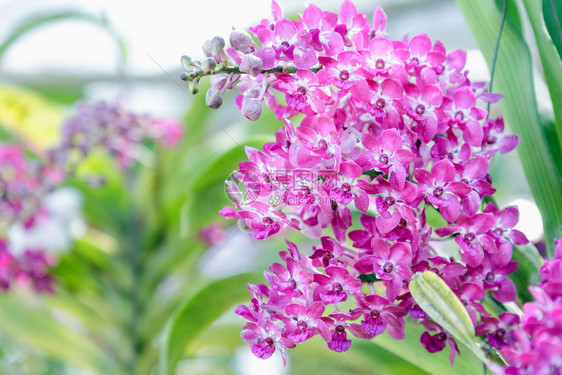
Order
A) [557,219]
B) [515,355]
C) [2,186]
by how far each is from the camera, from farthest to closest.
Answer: [2,186] → [557,219] → [515,355]

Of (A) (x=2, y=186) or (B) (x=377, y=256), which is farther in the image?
(A) (x=2, y=186)

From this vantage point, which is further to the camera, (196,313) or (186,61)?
(196,313)

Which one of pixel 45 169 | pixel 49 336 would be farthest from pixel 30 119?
pixel 49 336

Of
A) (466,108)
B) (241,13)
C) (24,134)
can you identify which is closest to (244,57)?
(466,108)

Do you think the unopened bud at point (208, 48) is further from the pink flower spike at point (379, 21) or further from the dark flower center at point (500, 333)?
the dark flower center at point (500, 333)

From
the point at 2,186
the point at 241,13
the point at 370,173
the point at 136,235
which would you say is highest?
the point at 370,173

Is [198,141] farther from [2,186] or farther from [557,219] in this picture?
[557,219]

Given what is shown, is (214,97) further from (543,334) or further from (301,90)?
(543,334)
